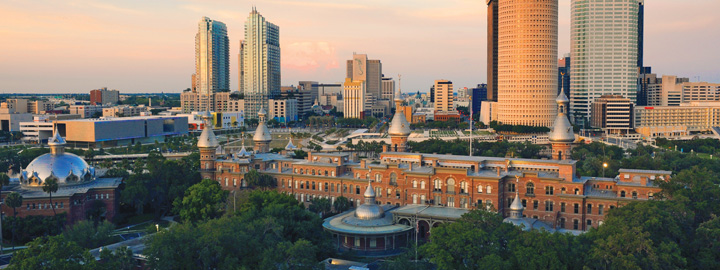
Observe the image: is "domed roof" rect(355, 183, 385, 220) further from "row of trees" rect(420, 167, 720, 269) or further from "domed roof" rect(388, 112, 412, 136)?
"domed roof" rect(388, 112, 412, 136)

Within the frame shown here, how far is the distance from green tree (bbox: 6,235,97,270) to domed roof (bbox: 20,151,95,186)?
41.9 meters

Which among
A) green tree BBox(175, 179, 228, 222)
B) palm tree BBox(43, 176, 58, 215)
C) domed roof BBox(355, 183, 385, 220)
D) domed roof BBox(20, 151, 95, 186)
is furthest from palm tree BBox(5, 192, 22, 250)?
domed roof BBox(355, 183, 385, 220)

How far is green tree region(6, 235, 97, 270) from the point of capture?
49062 millimetres

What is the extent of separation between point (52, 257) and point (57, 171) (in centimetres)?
4510

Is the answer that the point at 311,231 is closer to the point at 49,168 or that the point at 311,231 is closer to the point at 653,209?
the point at 653,209

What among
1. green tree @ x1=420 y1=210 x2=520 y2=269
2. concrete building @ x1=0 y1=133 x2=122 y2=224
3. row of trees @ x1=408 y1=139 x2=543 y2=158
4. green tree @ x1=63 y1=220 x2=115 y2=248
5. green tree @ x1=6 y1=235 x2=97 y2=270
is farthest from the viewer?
row of trees @ x1=408 y1=139 x2=543 y2=158

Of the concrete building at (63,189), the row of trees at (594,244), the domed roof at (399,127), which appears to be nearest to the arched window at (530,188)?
the row of trees at (594,244)

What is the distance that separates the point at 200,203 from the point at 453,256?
3994 cm

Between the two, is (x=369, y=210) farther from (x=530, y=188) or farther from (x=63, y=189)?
(x=63, y=189)

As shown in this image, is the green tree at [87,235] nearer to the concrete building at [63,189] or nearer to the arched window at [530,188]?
the concrete building at [63,189]

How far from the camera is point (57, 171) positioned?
90.5 meters

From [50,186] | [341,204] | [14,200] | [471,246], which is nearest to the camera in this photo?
[471,246]

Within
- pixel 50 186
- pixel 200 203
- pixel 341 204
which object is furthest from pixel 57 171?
pixel 341 204

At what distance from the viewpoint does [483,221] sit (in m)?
62.0
